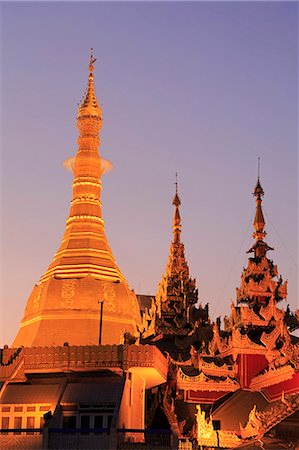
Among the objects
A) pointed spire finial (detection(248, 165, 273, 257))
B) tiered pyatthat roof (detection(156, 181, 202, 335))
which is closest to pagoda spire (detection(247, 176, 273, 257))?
pointed spire finial (detection(248, 165, 273, 257))

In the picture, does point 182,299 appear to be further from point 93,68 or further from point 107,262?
point 93,68

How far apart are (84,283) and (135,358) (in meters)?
18.3

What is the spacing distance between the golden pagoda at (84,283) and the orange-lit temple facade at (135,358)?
2.9 inches

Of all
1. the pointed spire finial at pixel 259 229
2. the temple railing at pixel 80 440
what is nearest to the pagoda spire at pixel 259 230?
the pointed spire finial at pixel 259 229

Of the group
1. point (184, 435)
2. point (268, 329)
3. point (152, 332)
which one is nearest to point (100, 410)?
point (184, 435)

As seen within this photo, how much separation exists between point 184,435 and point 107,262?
16984 millimetres

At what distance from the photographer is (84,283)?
165 ft

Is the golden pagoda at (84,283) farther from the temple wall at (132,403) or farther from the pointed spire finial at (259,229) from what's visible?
the temple wall at (132,403)

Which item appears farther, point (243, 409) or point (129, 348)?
point (243, 409)

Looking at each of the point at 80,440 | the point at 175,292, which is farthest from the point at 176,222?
the point at 80,440

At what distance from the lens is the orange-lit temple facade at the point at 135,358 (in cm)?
3130

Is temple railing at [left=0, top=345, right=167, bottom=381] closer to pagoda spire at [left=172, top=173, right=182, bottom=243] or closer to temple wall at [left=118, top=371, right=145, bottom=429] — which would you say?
temple wall at [left=118, top=371, right=145, bottom=429]

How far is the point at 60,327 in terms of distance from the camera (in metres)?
48.8

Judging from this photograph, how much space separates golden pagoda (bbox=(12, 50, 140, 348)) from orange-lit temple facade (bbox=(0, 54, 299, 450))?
2.9 inches
